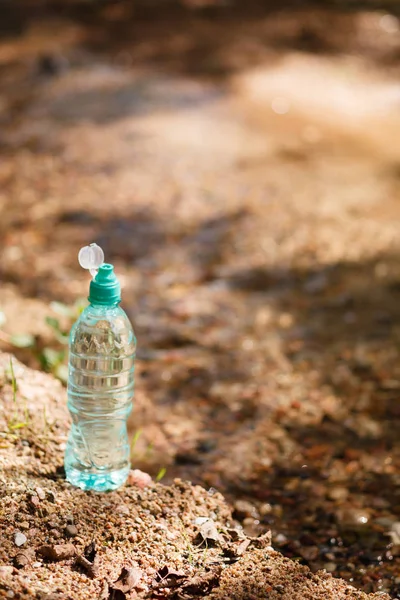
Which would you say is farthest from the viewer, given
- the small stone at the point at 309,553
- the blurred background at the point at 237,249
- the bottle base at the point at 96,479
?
the blurred background at the point at 237,249

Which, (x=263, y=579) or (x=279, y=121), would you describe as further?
(x=279, y=121)

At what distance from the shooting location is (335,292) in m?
5.38

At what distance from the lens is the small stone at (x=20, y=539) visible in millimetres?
2639

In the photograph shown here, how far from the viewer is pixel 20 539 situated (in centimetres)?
265

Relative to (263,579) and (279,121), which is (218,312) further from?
(279,121)

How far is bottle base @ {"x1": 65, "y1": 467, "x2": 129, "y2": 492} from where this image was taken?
9.93 ft

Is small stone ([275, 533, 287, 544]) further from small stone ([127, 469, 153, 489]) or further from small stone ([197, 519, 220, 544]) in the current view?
small stone ([127, 469, 153, 489])

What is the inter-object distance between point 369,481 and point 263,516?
1.91 feet

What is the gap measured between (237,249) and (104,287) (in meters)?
3.22

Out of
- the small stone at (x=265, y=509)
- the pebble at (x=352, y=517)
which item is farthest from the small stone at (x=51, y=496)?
the pebble at (x=352, y=517)

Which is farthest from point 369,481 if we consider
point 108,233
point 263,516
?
point 108,233

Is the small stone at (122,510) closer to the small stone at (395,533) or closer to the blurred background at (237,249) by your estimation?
the blurred background at (237,249)

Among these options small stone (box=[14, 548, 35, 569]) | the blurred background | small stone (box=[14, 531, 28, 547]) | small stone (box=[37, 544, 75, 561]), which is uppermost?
the blurred background

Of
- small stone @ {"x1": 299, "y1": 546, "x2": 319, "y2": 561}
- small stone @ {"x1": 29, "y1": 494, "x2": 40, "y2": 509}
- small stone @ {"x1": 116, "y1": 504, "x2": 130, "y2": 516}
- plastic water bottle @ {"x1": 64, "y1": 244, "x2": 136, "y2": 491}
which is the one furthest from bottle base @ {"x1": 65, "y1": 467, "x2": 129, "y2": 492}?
A: small stone @ {"x1": 299, "y1": 546, "x2": 319, "y2": 561}
